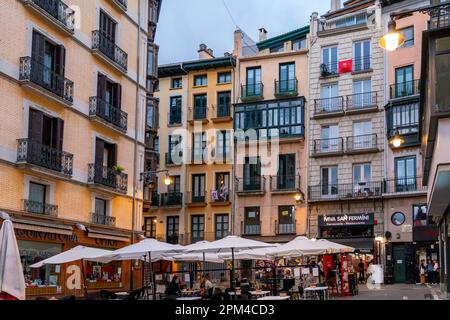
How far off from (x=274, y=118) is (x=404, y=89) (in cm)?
1059

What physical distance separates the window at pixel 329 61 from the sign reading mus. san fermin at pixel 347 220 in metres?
11.5

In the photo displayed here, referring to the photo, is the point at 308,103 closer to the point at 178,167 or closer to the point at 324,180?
the point at 324,180

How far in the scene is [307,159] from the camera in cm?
4744

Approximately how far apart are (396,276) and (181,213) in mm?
18971

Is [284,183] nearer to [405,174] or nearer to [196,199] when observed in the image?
[196,199]

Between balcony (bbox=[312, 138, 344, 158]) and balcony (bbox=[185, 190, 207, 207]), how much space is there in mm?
10427

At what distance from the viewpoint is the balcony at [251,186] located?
48.3m

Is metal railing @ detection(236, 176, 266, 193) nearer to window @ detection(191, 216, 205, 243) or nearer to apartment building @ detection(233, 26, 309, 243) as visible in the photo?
apartment building @ detection(233, 26, 309, 243)

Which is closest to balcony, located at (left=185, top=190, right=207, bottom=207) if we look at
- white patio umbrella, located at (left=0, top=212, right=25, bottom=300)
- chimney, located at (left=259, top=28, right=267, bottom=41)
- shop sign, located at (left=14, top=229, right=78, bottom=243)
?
chimney, located at (left=259, top=28, right=267, bottom=41)

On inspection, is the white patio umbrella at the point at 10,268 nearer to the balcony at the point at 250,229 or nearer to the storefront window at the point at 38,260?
the storefront window at the point at 38,260

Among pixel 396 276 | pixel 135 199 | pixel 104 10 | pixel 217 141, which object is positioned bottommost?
pixel 396 276

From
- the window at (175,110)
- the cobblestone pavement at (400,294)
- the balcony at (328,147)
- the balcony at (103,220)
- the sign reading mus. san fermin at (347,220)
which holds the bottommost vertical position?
the cobblestone pavement at (400,294)

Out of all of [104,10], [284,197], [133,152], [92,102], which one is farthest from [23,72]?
[284,197]

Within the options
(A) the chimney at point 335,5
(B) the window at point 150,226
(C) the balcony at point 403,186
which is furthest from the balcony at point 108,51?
(A) the chimney at point 335,5
